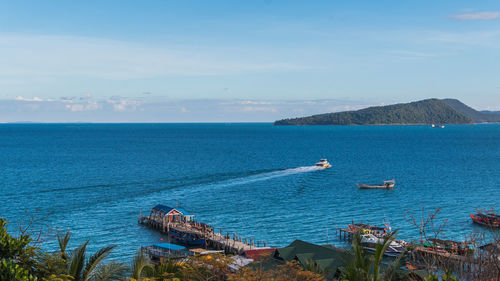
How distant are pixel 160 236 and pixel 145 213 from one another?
810cm

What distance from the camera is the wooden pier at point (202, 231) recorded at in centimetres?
4672

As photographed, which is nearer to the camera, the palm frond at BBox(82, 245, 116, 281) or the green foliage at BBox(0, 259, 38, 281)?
the green foliage at BBox(0, 259, 38, 281)

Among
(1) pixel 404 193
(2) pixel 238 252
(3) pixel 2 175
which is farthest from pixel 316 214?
(3) pixel 2 175

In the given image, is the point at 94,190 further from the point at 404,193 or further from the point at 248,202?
the point at 404,193

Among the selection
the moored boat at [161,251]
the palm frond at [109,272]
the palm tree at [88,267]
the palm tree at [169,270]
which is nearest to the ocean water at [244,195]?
the moored boat at [161,251]

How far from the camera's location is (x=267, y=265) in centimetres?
3384

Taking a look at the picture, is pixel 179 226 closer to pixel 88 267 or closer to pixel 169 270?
pixel 169 270

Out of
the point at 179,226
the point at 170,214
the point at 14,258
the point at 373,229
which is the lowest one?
the point at 179,226

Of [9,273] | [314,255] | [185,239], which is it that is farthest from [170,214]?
[9,273]

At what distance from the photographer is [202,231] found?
51844 millimetres

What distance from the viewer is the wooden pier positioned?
4672cm

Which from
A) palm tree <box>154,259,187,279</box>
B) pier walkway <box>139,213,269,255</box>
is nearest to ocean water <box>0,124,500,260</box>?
pier walkway <box>139,213,269,255</box>

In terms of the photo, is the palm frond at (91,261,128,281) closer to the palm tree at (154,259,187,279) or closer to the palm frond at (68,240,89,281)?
the palm frond at (68,240,89,281)

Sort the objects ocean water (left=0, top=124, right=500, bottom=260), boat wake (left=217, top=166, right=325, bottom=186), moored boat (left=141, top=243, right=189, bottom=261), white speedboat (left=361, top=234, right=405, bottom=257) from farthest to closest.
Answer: boat wake (left=217, top=166, right=325, bottom=186) < ocean water (left=0, top=124, right=500, bottom=260) < white speedboat (left=361, top=234, right=405, bottom=257) < moored boat (left=141, top=243, right=189, bottom=261)
